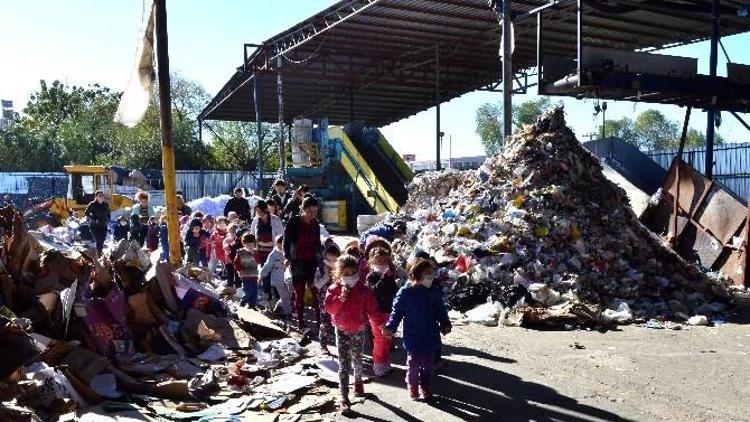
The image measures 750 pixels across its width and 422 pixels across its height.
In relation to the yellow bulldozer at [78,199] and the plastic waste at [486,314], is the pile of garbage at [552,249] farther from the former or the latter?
the yellow bulldozer at [78,199]

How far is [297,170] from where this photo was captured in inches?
873

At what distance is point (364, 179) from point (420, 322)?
624 inches

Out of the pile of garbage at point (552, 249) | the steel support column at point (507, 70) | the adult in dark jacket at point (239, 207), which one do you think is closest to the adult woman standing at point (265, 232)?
the pile of garbage at point (552, 249)

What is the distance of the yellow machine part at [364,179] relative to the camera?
20531 mm

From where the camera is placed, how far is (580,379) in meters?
5.91

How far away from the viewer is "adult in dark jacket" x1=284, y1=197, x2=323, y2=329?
25.6 ft

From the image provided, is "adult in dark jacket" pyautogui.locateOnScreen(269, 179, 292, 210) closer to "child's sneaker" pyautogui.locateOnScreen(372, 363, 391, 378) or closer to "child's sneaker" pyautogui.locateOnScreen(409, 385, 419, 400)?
"child's sneaker" pyautogui.locateOnScreen(372, 363, 391, 378)

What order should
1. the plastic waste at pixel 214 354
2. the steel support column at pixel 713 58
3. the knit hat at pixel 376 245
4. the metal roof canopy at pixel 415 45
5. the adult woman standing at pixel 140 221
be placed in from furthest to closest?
1. the metal roof canopy at pixel 415 45
2. the adult woman standing at pixel 140 221
3. the steel support column at pixel 713 58
4. the plastic waste at pixel 214 354
5. the knit hat at pixel 376 245

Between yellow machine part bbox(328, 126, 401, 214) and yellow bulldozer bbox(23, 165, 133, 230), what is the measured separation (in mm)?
7468

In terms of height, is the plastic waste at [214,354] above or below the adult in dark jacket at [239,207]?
below

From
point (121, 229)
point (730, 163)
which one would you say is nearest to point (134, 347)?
point (121, 229)

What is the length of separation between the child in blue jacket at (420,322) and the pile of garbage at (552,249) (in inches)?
130

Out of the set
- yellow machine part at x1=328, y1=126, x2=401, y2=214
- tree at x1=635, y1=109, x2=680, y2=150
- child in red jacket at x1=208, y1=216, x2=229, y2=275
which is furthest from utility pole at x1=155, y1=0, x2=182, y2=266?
tree at x1=635, y1=109, x2=680, y2=150

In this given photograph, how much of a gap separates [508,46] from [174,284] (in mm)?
9476
